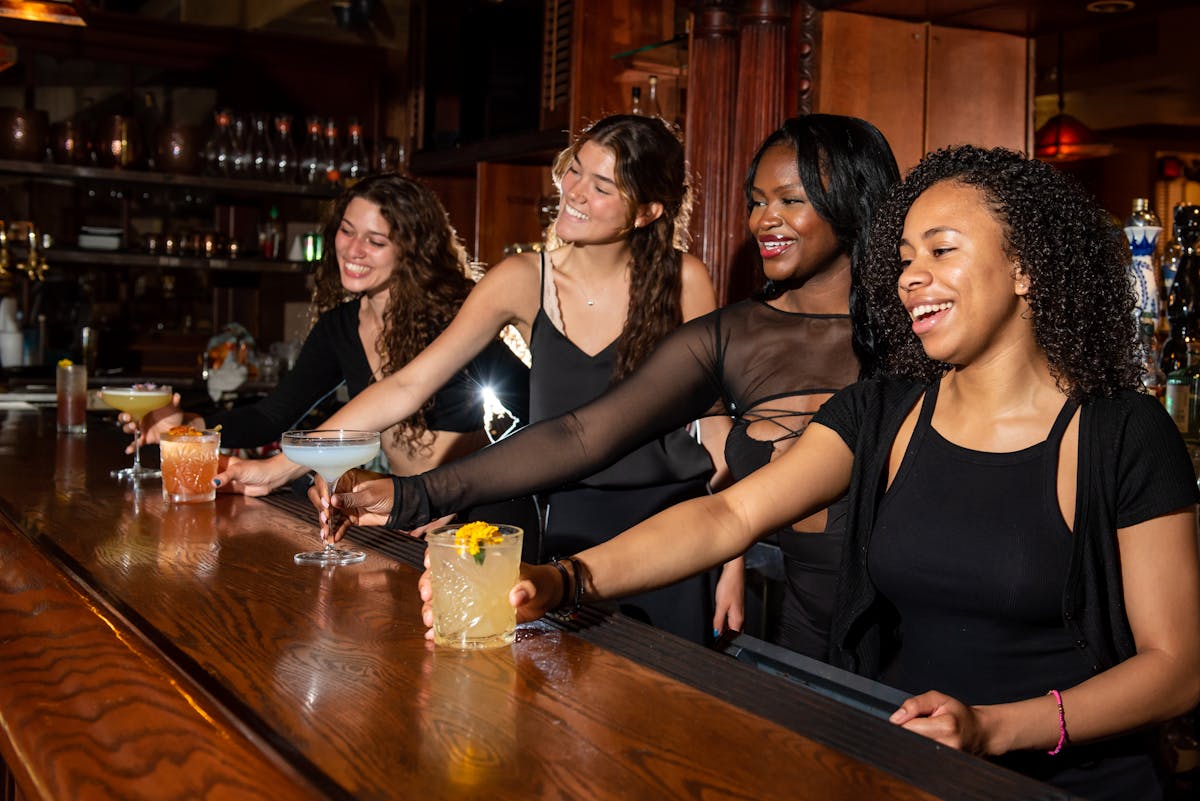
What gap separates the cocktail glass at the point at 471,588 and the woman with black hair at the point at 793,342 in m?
0.67

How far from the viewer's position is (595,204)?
104 inches

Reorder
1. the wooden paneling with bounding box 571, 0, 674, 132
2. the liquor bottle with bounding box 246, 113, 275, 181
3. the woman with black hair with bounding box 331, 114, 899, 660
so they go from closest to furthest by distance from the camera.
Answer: the woman with black hair with bounding box 331, 114, 899, 660
the wooden paneling with bounding box 571, 0, 674, 132
the liquor bottle with bounding box 246, 113, 275, 181

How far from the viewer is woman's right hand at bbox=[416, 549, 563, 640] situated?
56.2 inches

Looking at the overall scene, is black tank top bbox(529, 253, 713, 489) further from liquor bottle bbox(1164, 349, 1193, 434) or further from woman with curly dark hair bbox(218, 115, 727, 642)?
liquor bottle bbox(1164, 349, 1193, 434)

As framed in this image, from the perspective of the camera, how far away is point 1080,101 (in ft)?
31.3

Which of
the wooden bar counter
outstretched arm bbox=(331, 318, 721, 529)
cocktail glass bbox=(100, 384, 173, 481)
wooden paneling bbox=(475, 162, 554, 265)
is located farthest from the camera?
wooden paneling bbox=(475, 162, 554, 265)

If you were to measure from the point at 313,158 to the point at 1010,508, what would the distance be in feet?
18.9

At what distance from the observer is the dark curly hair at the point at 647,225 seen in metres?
2.64

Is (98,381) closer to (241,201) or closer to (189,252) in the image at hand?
(189,252)

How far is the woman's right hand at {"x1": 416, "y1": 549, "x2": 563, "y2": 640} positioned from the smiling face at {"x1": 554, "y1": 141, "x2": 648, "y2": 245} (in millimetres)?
1242

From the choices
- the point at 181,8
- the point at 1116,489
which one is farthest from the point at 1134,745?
the point at 181,8

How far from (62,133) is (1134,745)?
6.22 metres

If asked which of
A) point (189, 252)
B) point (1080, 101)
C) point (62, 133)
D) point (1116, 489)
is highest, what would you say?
point (1080, 101)

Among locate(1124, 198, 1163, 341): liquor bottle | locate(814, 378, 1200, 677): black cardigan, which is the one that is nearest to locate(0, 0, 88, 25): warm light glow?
locate(1124, 198, 1163, 341): liquor bottle
